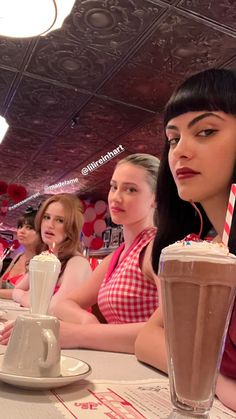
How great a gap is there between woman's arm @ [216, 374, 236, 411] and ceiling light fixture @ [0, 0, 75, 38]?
79.4 inches

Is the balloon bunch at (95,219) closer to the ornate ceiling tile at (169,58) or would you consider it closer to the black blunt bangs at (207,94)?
the ornate ceiling tile at (169,58)

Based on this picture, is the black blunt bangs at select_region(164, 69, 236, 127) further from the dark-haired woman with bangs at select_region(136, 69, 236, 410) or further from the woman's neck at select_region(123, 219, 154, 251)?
the woman's neck at select_region(123, 219, 154, 251)

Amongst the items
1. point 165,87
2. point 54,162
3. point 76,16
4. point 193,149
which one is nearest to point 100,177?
point 54,162

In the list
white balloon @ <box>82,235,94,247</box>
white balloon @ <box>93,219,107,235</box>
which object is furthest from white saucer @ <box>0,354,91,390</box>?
white balloon @ <box>82,235,94,247</box>

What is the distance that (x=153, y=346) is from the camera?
1.19 meters

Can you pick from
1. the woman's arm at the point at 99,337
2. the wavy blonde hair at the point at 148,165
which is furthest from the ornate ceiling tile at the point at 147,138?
the woman's arm at the point at 99,337

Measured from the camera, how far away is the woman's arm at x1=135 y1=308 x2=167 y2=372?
1136 millimetres

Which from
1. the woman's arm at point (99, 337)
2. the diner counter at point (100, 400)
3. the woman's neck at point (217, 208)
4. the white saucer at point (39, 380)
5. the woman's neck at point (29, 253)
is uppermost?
the woman's neck at point (29, 253)

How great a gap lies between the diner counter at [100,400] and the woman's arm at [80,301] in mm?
807

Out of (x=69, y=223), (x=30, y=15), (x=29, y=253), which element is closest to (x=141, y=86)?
(x=69, y=223)

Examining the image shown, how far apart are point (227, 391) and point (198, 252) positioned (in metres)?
0.41

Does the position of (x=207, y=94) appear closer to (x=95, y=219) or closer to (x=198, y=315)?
(x=198, y=315)

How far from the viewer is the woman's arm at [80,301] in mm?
1890

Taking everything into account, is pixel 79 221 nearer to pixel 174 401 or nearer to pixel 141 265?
pixel 141 265
